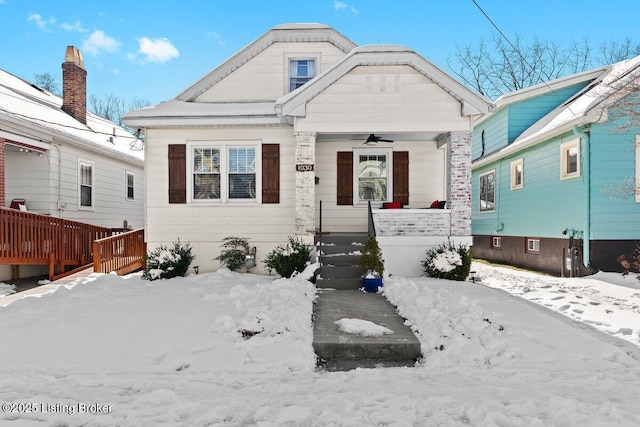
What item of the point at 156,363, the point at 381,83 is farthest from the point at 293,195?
the point at 156,363

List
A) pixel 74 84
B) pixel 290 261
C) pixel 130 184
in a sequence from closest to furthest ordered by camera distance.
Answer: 1. pixel 290 261
2. pixel 74 84
3. pixel 130 184

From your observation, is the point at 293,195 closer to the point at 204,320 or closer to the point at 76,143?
the point at 204,320

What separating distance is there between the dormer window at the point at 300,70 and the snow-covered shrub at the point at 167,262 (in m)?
5.87

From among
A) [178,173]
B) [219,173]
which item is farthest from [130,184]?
Result: [219,173]

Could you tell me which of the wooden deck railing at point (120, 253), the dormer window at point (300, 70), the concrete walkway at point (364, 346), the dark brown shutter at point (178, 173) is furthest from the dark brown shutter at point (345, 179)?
the wooden deck railing at point (120, 253)

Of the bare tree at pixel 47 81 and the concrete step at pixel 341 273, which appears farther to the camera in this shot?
the bare tree at pixel 47 81

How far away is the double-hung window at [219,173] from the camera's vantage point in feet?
33.8

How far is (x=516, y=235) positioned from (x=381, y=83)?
26.7 ft

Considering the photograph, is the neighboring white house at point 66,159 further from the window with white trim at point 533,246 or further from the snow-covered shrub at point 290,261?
the window with white trim at point 533,246

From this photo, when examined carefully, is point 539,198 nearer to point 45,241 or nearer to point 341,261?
point 341,261

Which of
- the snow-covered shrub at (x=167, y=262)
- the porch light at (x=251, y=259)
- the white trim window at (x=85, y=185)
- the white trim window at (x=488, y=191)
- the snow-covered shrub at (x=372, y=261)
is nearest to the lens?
the snow-covered shrub at (x=372, y=261)

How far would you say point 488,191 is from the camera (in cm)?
1598

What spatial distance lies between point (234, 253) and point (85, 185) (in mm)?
7048

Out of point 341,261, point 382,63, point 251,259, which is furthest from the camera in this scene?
point 251,259
